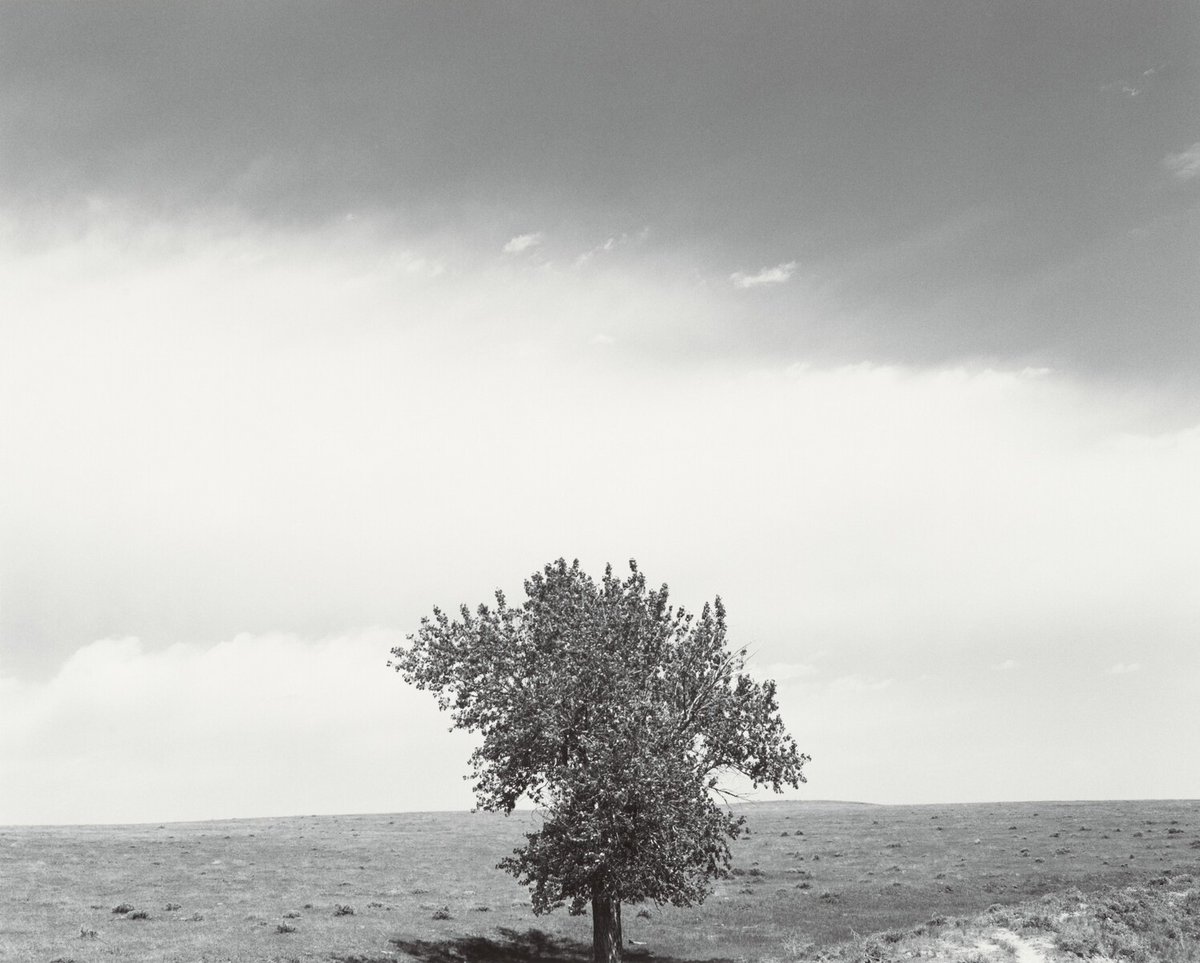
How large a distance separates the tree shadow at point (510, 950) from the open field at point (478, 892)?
172mm

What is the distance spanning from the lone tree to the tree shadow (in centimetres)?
916

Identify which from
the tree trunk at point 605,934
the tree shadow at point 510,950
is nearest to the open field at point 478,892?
the tree shadow at point 510,950

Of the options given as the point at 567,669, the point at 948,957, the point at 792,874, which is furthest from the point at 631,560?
the point at 792,874

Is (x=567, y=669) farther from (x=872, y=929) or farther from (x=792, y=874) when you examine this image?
(x=792, y=874)

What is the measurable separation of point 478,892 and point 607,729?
37816 millimetres

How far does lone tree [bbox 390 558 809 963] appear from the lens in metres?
32.9

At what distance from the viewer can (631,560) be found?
127ft

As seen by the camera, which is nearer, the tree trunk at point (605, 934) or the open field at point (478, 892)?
the tree trunk at point (605, 934)

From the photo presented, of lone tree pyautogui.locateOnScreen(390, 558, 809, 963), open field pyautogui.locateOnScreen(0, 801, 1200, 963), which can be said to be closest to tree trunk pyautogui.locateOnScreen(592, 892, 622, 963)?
lone tree pyautogui.locateOnScreen(390, 558, 809, 963)

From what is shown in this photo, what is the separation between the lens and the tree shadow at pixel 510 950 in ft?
145

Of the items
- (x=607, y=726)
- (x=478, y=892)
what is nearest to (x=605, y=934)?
(x=607, y=726)

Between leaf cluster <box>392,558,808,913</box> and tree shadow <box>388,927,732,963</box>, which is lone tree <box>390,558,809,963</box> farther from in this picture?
tree shadow <box>388,927,732,963</box>

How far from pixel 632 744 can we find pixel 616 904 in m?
10.9

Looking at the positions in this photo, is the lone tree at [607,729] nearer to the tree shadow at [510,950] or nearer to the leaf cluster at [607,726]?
the leaf cluster at [607,726]
